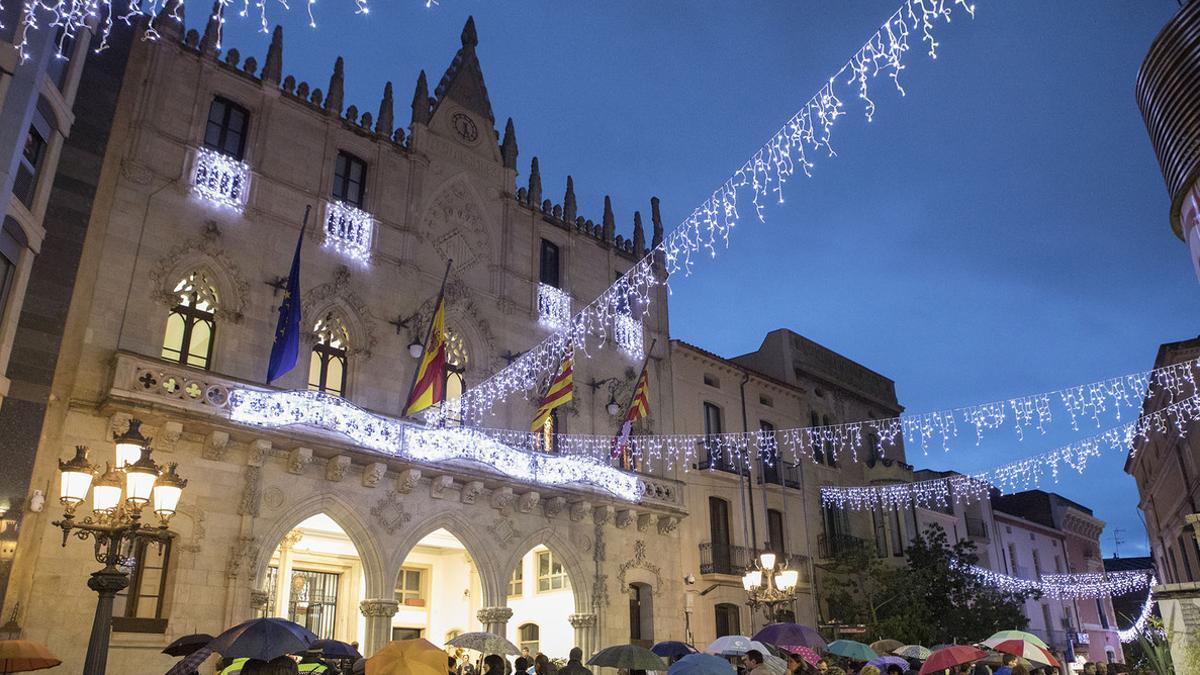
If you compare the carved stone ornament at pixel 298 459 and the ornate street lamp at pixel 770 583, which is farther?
the carved stone ornament at pixel 298 459

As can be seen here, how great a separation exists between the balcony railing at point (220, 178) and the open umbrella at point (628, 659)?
12.5 m

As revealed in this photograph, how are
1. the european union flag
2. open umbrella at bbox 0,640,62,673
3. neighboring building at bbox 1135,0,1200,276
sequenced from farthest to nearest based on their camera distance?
1. the european union flag
2. neighboring building at bbox 1135,0,1200,276
3. open umbrella at bbox 0,640,62,673

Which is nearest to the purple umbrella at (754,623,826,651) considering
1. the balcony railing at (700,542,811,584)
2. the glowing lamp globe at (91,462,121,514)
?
the glowing lamp globe at (91,462,121,514)

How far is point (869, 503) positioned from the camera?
104ft

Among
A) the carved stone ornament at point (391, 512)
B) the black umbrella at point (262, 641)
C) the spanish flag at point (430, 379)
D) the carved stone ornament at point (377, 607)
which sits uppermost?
the spanish flag at point (430, 379)

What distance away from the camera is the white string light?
16344 millimetres

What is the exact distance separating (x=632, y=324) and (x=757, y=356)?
8958 millimetres

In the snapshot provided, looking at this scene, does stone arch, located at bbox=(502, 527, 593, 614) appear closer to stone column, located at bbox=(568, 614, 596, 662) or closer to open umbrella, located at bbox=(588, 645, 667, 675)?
stone column, located at bbox=(568, 614, 596, 662)

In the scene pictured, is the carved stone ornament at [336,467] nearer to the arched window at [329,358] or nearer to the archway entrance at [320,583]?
the arched window at [329,358]

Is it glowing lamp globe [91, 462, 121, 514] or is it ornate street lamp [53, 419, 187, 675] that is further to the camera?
glowing lamp globe [91, 462, 121, 514]

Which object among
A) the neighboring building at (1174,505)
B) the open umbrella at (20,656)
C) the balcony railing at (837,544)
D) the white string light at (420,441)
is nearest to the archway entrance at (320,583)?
the white string light at (420,441)

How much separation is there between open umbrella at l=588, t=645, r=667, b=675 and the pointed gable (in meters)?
16.1

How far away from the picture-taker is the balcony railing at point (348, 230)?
19719 millimetres

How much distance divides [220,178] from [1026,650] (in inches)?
696
